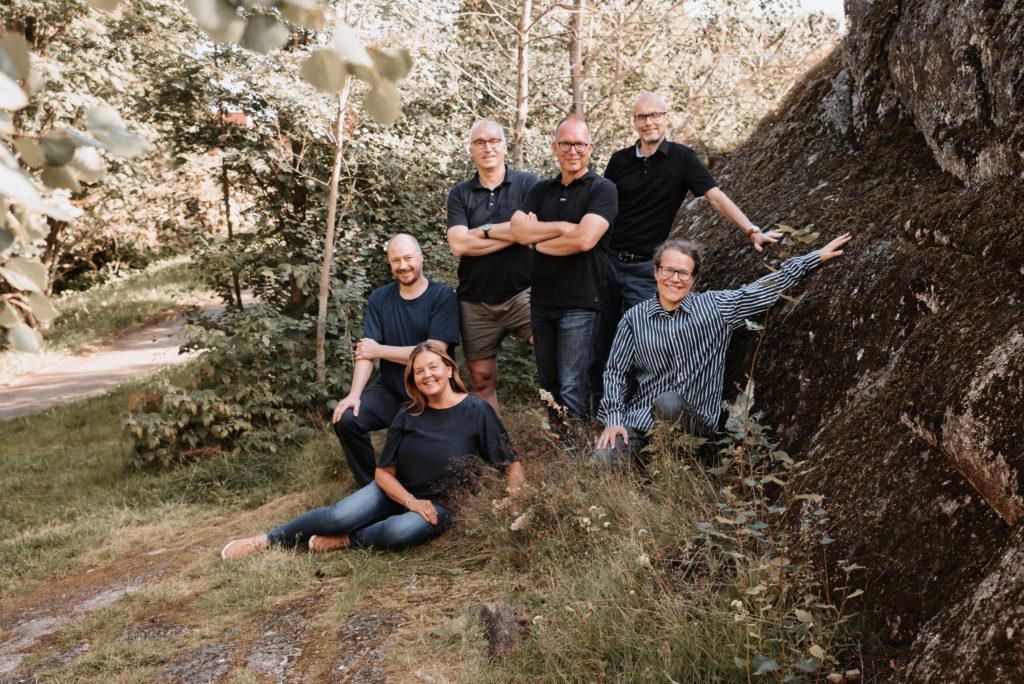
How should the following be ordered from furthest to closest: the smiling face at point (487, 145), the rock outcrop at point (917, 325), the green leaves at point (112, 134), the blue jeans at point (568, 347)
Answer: the smiling face at point (487, 145)
the blue jeans at point (568, 347)
the rock outcrop at point (917, 325)
the green leaves at point (112, 134)

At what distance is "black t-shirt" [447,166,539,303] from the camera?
18.0ft

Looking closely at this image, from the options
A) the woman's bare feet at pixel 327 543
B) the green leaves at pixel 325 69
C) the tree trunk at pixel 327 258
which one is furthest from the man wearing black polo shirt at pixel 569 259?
the green leaves at pixel 325 69

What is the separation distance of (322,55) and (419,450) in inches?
160

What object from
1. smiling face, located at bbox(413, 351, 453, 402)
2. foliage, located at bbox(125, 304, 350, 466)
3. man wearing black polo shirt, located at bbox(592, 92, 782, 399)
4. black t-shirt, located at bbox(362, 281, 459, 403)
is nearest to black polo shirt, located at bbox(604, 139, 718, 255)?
man wearing black polo shirt, located at bbox(592, 92, 782, 399)

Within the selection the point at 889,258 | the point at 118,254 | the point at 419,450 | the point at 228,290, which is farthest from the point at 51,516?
the point at 118,254

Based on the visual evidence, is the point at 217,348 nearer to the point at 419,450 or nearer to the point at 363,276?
the point at 363,276

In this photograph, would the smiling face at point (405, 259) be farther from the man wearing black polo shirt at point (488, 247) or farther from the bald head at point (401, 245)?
the man wearing black polo shirt at point (488, 247)

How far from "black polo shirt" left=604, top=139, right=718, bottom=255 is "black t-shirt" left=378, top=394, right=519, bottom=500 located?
129 cm

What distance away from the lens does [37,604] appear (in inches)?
199

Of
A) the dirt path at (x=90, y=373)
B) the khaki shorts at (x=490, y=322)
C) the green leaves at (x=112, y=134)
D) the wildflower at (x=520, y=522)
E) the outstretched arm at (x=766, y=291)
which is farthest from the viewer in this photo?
the dirt path at (x=90, y=373)

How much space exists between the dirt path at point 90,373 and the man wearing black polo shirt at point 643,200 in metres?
7.15

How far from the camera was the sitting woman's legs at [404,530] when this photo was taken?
15.7 ft

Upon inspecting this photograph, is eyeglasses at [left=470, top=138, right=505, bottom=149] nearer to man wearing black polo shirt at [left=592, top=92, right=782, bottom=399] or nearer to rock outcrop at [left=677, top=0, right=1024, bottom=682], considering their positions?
man wearing black polo shirt at [left=592, top=92, right=782, bottom=399]

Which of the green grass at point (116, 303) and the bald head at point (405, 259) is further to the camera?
the green grass at point (116, 303)
